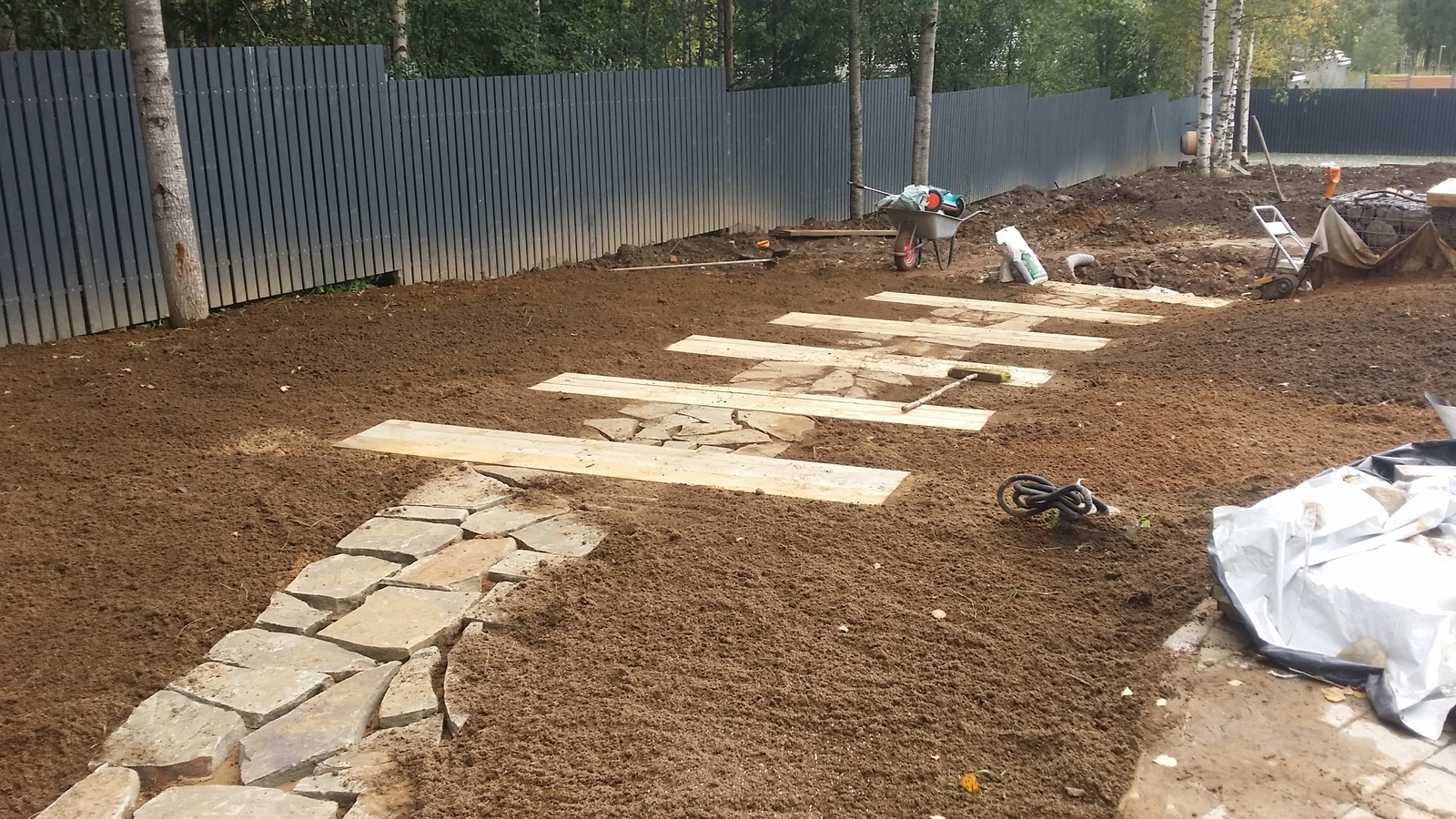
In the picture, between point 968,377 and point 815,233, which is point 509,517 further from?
point 815,233

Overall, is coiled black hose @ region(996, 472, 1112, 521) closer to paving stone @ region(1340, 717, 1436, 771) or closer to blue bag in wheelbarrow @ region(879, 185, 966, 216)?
paving stone @ region(1340, 717, 1436, 771)

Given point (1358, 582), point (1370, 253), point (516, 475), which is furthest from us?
point (1370, 253)

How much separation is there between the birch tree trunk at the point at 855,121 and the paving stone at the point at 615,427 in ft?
31.5

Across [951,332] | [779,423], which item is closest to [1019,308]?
[951,332]

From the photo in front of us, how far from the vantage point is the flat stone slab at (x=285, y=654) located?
12.5 ft

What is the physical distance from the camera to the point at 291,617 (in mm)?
4109

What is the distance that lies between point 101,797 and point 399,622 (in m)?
1.12

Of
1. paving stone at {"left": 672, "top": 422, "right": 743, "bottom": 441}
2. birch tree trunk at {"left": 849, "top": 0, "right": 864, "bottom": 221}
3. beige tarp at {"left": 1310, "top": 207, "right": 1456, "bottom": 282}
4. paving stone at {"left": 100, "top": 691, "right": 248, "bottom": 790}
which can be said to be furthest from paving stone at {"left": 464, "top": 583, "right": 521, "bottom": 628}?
birch tree trunk at {"left": 849, "top": 0, "right": 864, "bottom": 221}

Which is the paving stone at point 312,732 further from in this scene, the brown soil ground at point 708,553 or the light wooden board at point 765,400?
the light wooden board at point 765,400

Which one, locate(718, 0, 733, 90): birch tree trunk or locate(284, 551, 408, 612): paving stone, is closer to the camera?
locate(284, 551, 408, 612): paving stone

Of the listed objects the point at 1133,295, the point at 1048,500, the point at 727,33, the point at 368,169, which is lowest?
the point at 1133,295

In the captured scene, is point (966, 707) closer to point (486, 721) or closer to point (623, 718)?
point (623, 718)

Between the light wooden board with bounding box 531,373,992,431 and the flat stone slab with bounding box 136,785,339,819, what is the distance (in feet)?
13.0

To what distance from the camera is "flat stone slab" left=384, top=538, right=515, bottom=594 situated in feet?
14.3
